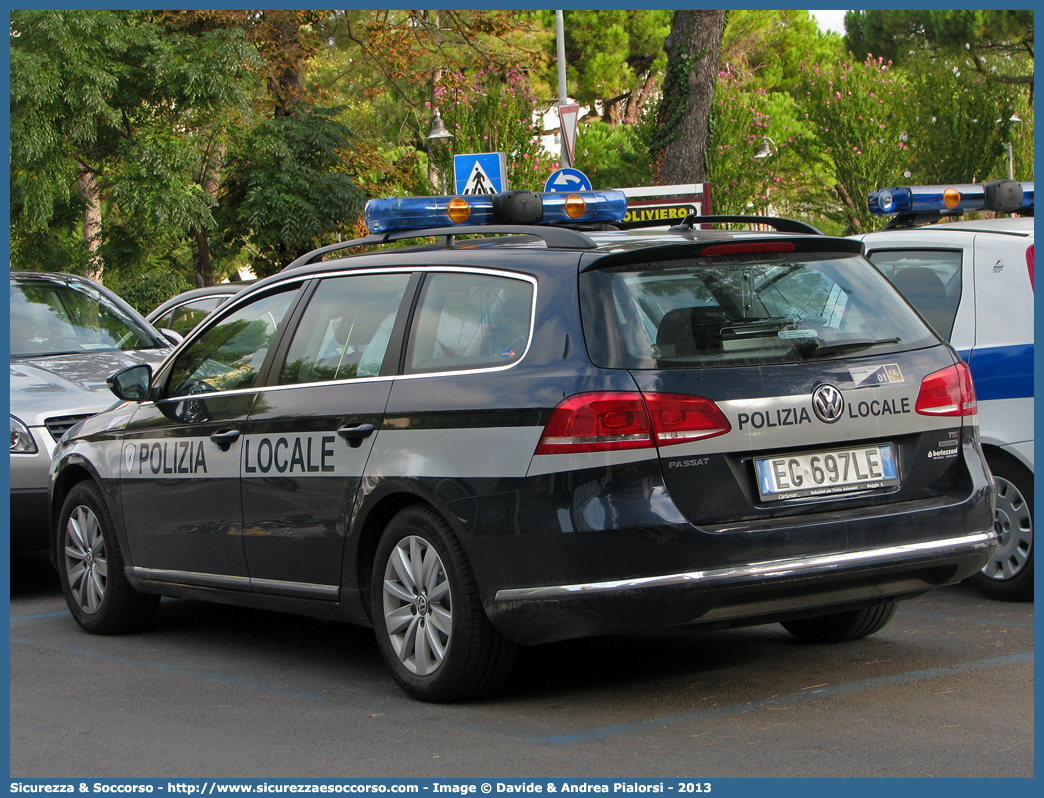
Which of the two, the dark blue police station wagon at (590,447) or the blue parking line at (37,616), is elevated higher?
the dark blue police station wagon at (590,447)

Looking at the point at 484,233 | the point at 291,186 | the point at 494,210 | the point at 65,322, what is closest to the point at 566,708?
the point at 484,233

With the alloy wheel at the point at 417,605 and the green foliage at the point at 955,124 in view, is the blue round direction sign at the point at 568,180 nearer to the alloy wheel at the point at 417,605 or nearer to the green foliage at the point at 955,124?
the alloy wheel at the point at 417,605

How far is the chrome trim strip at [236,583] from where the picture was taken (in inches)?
217

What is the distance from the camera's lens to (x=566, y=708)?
495 centimetres

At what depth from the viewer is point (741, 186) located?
89.4ft

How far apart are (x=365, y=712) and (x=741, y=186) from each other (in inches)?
921

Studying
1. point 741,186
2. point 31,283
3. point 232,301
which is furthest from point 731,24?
point 232,301

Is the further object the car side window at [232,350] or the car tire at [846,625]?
the car side window at [232,350]

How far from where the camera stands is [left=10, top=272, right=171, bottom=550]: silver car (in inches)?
308

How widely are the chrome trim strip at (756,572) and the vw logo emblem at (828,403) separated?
0.47 metres

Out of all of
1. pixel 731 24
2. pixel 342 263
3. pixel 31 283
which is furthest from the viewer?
pixel 731 24

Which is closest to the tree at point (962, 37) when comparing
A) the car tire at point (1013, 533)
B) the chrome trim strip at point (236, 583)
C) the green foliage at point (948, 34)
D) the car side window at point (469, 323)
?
the green foliage at point (948, 34)
